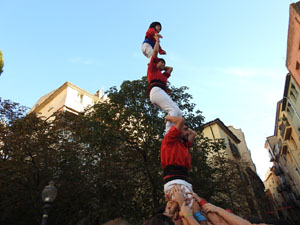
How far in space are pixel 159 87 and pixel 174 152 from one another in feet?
4.53

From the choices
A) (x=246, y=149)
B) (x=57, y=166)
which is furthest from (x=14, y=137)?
(x=246, y=149)

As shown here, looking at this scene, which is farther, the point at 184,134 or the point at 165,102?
the point at 165,102

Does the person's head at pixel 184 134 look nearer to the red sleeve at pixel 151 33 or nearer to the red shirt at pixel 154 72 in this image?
the red shirt at pixel 154 72

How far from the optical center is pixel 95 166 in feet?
38.3

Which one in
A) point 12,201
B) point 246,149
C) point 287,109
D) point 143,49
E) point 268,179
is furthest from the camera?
point 268,179

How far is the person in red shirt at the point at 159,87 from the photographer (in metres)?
3.97

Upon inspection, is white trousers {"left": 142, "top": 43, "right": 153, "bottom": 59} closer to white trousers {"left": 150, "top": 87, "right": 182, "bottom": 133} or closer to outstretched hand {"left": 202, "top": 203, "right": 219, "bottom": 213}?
white trousers {"left": 150, "top": 87, "right": 182, "bottom": 133}

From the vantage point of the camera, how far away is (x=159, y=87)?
4215mm

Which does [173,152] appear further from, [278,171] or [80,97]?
[278,171]

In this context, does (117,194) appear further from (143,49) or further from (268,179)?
(268,179)

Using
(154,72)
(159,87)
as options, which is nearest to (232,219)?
(159,87)

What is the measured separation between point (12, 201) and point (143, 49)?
9.14 metres

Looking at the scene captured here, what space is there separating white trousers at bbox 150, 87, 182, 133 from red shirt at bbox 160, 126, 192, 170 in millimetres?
472

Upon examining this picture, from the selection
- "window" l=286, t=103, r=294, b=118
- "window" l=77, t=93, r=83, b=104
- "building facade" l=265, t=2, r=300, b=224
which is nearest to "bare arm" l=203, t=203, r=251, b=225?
"building facade" l=265, t=2, r=300, b=224
